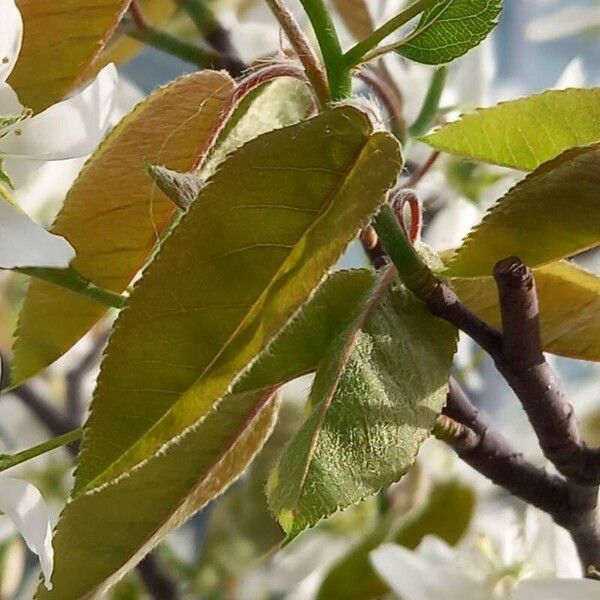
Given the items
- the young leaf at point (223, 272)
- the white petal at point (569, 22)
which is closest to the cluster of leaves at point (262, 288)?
the young leaf at point (223, 272)

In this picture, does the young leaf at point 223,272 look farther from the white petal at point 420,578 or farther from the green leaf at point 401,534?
the green leaf at point 401,534

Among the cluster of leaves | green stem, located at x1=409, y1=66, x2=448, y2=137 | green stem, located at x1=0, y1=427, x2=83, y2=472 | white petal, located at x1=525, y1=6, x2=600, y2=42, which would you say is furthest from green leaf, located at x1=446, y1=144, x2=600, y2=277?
white petal, located at x1=525, y1=6, x2=600, y2=42

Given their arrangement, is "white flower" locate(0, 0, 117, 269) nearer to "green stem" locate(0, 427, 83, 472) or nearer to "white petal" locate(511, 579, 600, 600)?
"green stem" locate(0, 427, 83, 472)

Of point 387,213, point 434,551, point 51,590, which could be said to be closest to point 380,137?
point 387,213

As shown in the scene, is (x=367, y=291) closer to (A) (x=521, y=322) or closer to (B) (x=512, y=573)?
(A) (x=521, y=322)

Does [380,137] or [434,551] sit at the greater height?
[380,137]

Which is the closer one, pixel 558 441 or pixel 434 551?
pixel 558 441

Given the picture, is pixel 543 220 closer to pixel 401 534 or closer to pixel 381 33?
pixel 381 33
